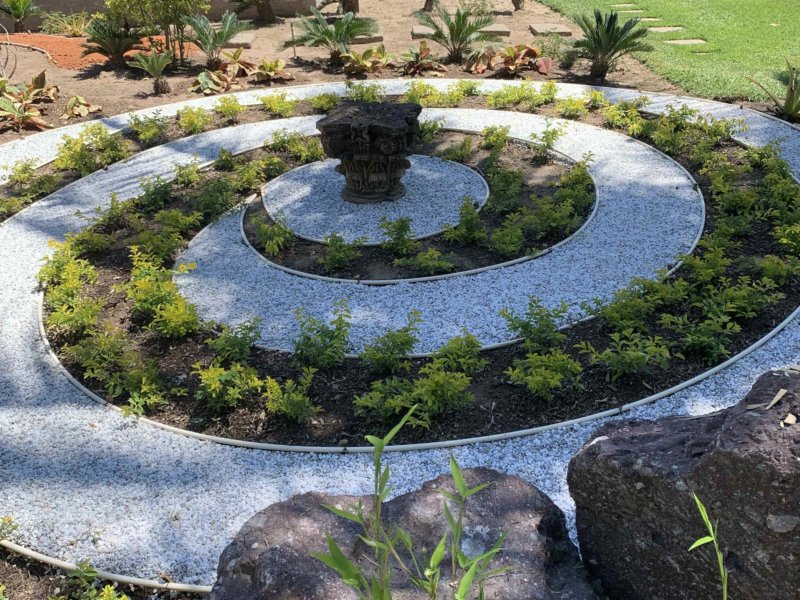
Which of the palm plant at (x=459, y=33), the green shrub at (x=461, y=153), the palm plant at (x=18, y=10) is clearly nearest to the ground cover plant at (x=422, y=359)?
the green shrub at (x=461, y=153)

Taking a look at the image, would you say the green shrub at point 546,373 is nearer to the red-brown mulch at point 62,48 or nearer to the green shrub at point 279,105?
the green shrub at point 279,105

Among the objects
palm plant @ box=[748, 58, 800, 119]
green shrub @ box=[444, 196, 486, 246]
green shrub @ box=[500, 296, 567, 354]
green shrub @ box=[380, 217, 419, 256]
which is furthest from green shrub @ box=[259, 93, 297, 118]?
palm plant @ box=[748, 58, 800, 119]

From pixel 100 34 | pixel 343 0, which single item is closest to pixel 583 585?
pixel 100 34

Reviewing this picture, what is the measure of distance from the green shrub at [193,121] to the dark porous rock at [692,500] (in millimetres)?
9493

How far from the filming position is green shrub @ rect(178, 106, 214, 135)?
36.7 ft

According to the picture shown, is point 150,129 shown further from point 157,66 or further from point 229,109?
point 157,66

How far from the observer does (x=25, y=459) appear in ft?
16.4

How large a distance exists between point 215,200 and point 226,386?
372cm

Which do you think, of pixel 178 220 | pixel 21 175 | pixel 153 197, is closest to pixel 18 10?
pixel 21 175

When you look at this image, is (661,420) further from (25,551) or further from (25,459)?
(25,459)

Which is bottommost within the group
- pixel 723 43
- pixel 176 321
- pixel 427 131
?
pixel 176 321

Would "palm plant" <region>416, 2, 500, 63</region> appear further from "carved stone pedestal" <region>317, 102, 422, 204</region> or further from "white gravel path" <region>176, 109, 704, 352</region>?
"white gravel path" <region>176, 109, 704, 352</region>

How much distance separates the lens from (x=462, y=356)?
5.62 meters

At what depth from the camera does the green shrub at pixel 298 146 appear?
10.0 meters
